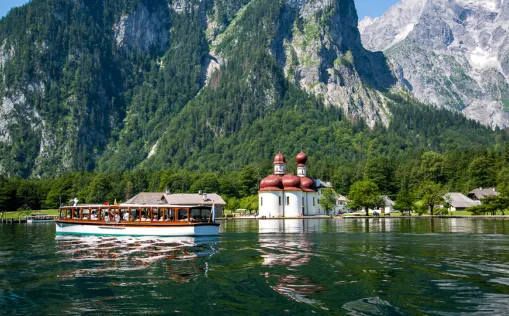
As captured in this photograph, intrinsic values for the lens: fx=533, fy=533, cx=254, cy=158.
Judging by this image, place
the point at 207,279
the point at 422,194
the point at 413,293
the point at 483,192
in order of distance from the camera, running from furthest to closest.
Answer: the point at 483,192 < the point at 422,194 < the point at 207,279 < the point at 413,293

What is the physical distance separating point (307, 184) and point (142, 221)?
104432mm

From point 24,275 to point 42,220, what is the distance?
128522 millimetres

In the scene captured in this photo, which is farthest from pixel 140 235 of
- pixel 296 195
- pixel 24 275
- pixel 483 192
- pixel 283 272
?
pixel 483 192

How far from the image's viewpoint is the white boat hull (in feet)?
202

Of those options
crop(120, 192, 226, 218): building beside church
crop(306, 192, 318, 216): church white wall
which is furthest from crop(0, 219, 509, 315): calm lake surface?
crop(306, 192, 318, 216): church white wall

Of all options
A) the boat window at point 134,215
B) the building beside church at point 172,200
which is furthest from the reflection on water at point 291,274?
the building beside church at point 172,200

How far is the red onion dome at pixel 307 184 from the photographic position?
164375 millimetres

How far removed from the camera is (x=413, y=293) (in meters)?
25.8

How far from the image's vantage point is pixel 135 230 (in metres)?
64.8

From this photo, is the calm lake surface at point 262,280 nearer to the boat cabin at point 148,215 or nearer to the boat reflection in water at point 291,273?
the boat reflection in water at point 291,273

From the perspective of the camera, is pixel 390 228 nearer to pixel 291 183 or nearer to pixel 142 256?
pixel 142 256

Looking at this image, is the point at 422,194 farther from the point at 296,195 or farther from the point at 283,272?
the point at 283,272

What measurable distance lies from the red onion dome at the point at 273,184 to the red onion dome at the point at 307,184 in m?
8.85

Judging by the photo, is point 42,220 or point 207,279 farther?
point 42,220
